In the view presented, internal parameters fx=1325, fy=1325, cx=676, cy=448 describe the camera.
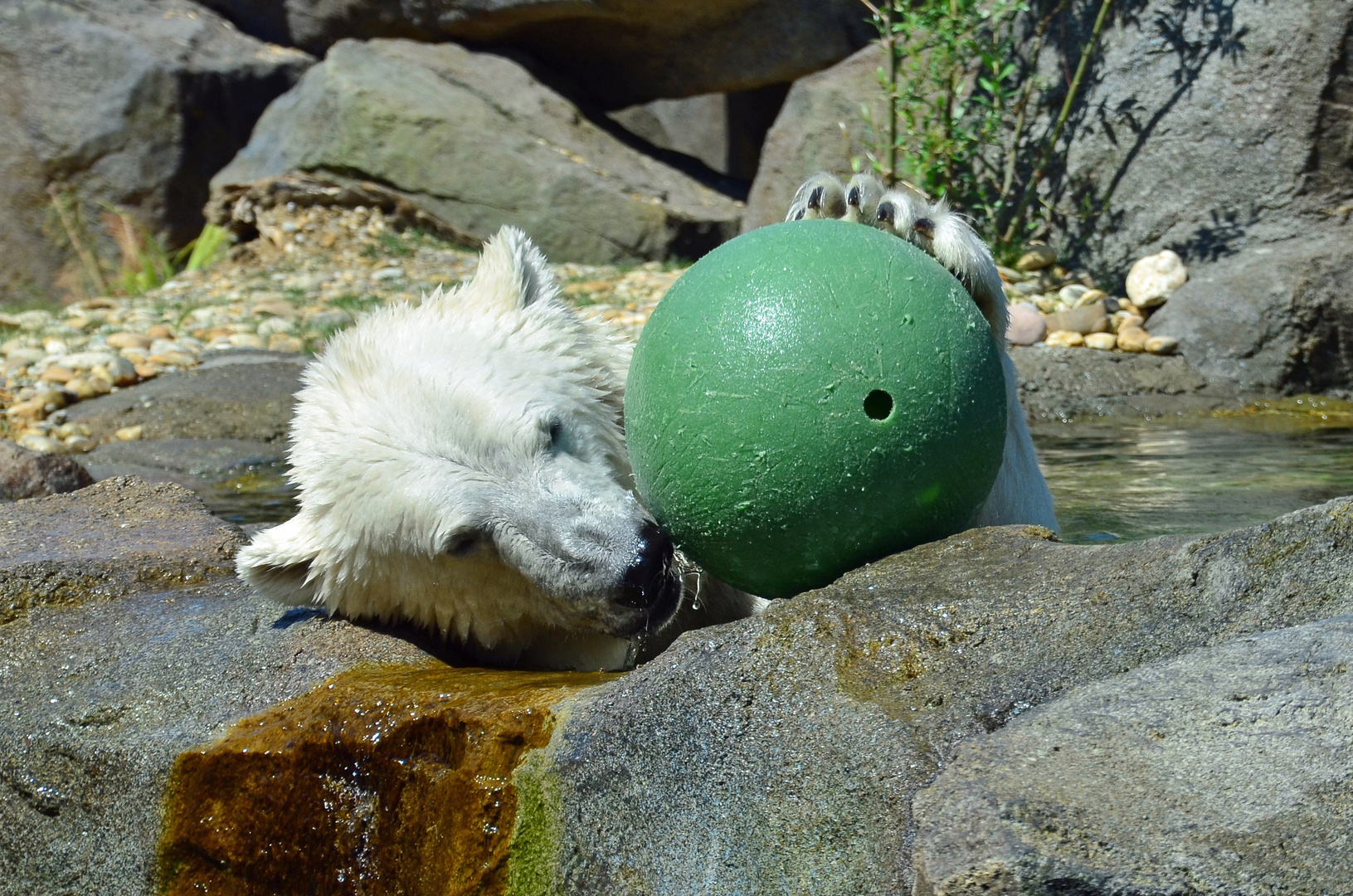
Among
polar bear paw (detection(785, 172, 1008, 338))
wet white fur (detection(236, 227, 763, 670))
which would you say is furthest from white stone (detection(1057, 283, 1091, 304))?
wet white fur (detection(236, 227, 763, 670))

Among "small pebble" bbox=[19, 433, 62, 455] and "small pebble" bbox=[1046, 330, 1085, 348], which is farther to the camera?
"small pebble" bbox=[1046, 330, 1085, 348]

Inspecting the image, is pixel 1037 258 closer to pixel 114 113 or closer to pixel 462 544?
pixel 462 544

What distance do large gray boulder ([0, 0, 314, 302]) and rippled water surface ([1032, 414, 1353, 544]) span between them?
866 centimetres

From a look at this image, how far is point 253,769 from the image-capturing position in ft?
7.52

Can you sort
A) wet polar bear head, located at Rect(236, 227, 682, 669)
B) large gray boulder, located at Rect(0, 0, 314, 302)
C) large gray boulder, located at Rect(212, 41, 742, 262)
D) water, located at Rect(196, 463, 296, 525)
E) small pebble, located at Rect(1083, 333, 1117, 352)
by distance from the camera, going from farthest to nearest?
large gray boulder, located at Rect(0, 0, 314, 302), large gray boulder, located at Rect(212, 41, 742, 262), small pebble, located at Rect(1083, 333, 1117, 352), water, located at Rect(196, 463, 296, 525), wet polar bear head, located at Rect(236, 227, 682, 669)

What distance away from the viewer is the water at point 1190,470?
14.3 feet

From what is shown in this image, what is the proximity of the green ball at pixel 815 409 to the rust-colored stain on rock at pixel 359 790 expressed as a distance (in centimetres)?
43

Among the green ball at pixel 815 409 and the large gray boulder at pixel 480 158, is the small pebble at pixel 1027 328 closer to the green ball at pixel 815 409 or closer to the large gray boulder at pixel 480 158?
the large gray boulder at pixel 480 158

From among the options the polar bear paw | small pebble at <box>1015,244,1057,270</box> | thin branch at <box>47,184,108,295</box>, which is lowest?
thin branch at <box>47,184,108,295</box>

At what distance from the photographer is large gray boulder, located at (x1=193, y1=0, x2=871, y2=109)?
10.8 m

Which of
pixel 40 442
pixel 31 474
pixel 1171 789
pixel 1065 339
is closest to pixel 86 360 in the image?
pixel 40 442

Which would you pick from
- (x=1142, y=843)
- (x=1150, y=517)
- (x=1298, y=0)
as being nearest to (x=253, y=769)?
(x=1142, y=843)

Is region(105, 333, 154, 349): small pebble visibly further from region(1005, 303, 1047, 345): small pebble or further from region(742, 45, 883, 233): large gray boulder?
region(1005, 303, 1047, 345): small pebble

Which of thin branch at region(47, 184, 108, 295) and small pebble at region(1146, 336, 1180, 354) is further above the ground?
small pebble at region(1146, 336, 1180, 354)
